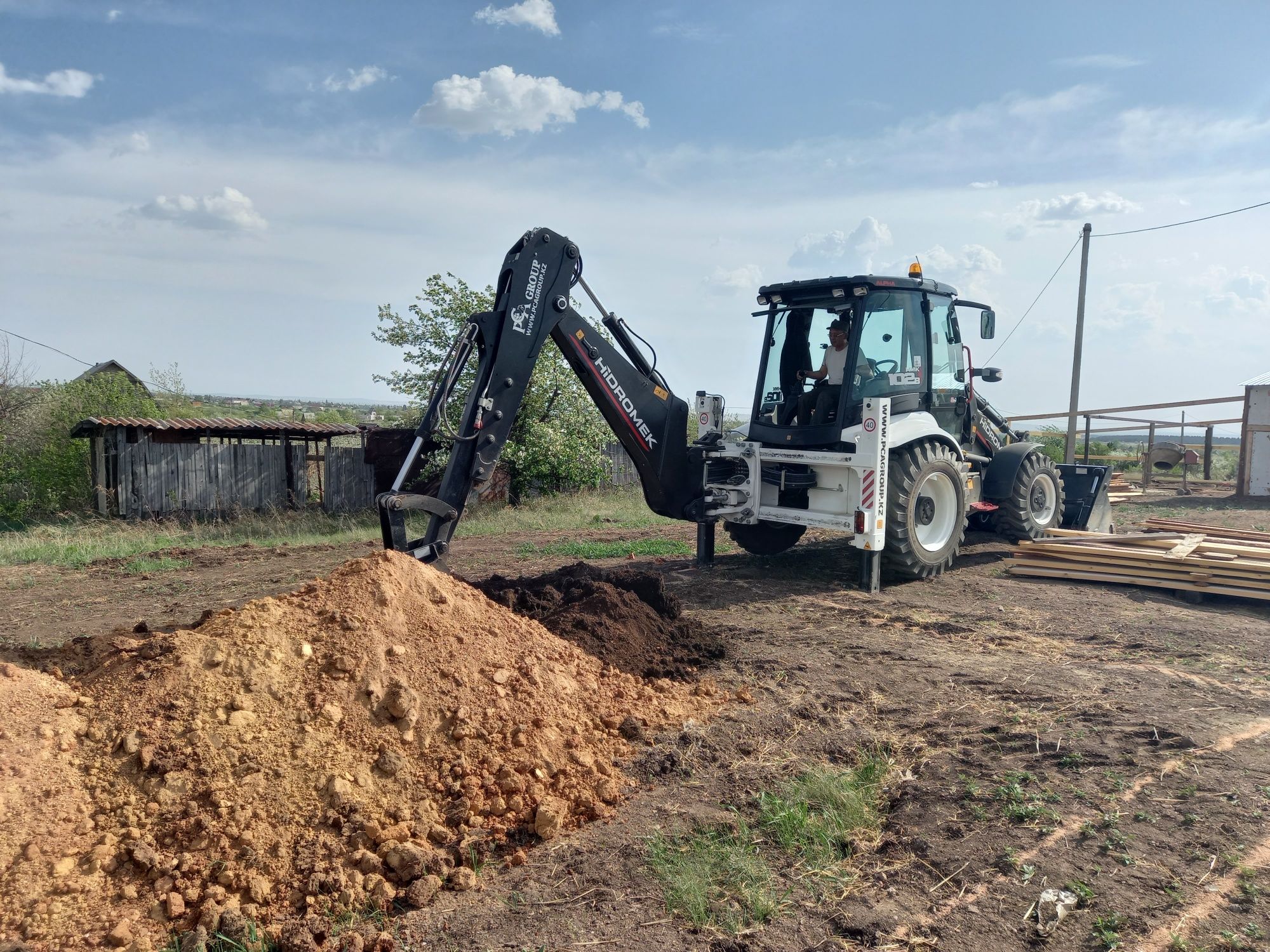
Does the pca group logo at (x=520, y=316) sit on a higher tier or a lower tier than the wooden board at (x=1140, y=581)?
higher

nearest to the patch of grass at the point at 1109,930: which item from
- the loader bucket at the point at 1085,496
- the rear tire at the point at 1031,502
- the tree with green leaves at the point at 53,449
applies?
the rear tire at the point at 1031,502

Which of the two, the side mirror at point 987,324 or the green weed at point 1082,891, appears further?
the side mirror at point 987,324

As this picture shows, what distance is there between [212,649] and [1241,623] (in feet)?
27.1

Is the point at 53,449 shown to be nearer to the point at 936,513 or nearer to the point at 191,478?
the point at 191,478

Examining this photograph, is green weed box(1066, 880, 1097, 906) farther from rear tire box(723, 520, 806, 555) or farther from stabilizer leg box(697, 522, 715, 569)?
rear tire box(723, 520, 806, 555)

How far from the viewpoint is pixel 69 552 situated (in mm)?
12930

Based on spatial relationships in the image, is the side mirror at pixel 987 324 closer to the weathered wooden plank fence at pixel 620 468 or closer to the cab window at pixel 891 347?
the cab window at pixel 891 347

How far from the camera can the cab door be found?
9445 millimetres

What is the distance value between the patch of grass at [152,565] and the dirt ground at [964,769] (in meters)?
2.42

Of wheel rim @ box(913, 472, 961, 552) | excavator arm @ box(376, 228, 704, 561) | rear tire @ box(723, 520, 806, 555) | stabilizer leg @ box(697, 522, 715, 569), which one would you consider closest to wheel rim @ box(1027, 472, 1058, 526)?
wheel rim @ box(913, 472, 961, 552)

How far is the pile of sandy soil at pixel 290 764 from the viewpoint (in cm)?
360

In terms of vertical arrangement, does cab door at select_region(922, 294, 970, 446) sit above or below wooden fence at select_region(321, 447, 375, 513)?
above

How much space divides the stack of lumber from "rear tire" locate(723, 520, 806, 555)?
2489mm

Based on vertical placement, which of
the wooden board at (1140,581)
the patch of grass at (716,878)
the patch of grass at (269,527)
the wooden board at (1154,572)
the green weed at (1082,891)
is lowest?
the patch of grass at (269,527)
